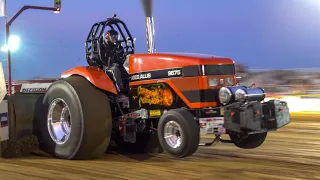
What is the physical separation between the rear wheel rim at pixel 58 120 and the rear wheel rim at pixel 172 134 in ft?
4.79

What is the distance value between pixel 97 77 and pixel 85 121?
59cm

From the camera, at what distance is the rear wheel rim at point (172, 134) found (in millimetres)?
5156

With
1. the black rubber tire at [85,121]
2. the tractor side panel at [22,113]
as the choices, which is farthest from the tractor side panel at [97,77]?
the tractor side panel at [22,113]

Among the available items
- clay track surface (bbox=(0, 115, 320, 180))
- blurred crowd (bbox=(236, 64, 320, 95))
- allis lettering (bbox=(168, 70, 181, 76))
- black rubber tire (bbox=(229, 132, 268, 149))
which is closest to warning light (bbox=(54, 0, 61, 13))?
blurred crowd (bbox=(236, 64, 320, 95))

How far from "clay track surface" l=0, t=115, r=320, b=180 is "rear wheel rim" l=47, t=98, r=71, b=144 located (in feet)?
1.11

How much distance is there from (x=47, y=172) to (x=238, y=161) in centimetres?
211

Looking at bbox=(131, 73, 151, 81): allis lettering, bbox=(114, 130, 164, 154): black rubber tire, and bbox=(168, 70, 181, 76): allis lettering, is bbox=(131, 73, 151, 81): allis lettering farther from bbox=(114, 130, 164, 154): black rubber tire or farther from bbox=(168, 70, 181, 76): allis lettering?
bbox=(114, 130, 164, 154): black rubber tire

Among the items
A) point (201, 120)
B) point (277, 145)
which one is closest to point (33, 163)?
point (201, 120)

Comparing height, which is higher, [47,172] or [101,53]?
[101,53]

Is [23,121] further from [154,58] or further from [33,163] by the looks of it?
[154,58]

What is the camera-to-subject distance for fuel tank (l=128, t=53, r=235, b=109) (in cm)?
529

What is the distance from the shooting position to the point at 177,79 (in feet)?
17.7

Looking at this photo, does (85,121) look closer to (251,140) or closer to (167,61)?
(167,61)

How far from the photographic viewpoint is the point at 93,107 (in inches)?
220
